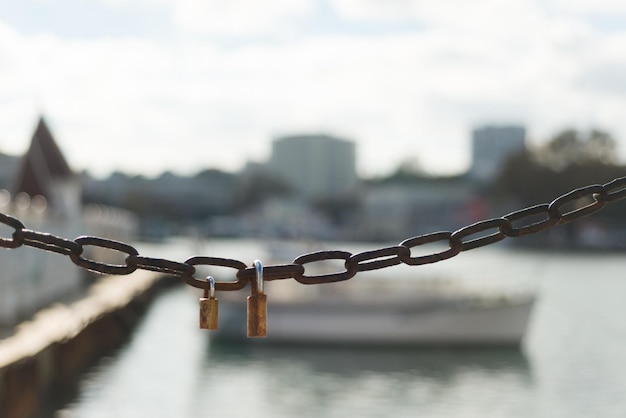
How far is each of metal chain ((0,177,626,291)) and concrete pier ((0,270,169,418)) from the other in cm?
1087

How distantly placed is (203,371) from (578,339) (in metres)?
13.0

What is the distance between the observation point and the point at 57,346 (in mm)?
18938

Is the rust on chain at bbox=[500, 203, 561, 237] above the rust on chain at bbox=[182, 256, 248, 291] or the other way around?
above

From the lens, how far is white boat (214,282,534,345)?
27172 millimetres

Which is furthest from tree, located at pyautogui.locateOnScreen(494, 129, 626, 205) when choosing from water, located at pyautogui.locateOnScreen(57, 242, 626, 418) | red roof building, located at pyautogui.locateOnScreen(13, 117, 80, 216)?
water, located at pyautogui.locateOnScreen(57, 242, 626, 418)

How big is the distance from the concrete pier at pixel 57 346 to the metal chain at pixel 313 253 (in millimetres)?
10871

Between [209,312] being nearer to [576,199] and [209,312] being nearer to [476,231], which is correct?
[476,231]

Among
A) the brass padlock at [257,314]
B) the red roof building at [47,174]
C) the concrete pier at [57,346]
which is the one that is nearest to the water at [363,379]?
the concrete pier at [57,346]

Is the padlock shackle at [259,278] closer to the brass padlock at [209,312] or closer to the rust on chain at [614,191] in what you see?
the brass padlock at [209,312]

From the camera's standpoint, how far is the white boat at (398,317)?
27172 millimetres

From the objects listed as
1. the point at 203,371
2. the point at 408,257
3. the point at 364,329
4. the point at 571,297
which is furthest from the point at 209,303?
the point at 571,297

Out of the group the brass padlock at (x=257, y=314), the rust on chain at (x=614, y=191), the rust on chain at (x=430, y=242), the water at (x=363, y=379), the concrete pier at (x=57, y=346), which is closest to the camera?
the brass padlock at (x=257, y=314)

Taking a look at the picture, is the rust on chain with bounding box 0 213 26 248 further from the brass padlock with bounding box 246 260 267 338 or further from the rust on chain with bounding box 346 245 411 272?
the rust on chain with bounding box 346 245 411 272

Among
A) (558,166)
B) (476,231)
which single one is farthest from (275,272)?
(558,166)
